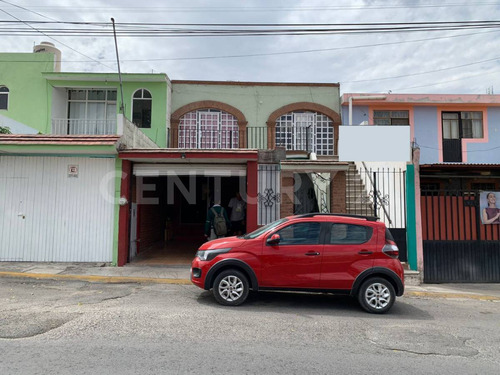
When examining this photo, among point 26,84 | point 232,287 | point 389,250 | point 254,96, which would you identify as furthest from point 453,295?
point 26,84

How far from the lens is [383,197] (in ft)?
31.5

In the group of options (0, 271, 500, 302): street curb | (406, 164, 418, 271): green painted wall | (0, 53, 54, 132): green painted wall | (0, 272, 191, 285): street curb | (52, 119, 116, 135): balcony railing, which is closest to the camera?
(0, 271, 500, 302): street curb

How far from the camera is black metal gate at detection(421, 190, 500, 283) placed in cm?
897

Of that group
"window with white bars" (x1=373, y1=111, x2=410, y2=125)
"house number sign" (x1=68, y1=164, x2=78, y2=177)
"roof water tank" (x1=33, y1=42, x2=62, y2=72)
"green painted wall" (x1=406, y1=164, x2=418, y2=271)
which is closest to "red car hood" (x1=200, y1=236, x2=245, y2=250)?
"green painted wall" (x1=406, y1=164, x2=418, y2=271)

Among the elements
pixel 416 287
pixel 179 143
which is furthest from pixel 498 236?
pixel 179 143

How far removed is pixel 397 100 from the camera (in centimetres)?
1636

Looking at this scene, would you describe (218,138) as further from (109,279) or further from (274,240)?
(274,240)

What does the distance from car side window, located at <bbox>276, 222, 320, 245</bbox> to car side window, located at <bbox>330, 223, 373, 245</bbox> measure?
29 centimetres

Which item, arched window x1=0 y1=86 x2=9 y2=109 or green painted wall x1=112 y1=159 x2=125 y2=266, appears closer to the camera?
green painted wall x1=112 y1=159 x2=125 y2=266

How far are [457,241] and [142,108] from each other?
13.4 meters

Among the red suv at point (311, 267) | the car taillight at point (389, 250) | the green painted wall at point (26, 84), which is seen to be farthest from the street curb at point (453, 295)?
the green painted wall at point (26, 84)

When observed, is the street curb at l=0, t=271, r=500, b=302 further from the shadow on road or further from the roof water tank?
the roof water tank

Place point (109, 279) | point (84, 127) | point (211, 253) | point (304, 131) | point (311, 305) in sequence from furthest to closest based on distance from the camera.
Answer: point (304, 131) < point (84, 127) < point (109, 279) < point (311, 305) < point (211, 253)

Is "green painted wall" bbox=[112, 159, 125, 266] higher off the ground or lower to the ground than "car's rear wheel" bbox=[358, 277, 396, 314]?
higher
